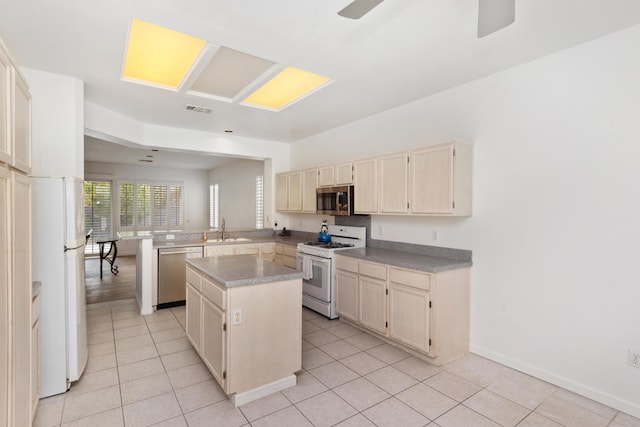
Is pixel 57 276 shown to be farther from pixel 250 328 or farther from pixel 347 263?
pixel 347 263

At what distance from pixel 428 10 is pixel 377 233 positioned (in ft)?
8.70

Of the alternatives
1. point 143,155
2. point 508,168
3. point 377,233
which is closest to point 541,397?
point 508,168

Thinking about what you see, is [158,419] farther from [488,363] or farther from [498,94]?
[498,94]

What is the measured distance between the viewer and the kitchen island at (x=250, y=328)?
90.7 inches

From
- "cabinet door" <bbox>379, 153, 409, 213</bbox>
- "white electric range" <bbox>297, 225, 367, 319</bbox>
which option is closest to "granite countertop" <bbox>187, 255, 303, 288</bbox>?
"white electric range" <bbox>297, 225, 367, 319</bbox>

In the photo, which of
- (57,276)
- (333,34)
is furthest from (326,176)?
(57,276)

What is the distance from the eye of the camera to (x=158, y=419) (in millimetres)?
2166

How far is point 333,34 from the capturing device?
7.47 feet

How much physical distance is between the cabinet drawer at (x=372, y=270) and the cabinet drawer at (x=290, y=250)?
54.5 inches

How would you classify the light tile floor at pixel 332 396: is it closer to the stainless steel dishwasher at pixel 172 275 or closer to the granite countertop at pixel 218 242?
the stainless steel dishwasher at pixel 172 275

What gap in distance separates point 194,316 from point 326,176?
2.54 meters

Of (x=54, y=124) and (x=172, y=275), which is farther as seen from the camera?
(x=172, y=275)

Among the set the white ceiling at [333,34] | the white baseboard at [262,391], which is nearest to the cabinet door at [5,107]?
the white ceiling at [333,34]

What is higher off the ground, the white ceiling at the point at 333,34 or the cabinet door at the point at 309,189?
the white ceiling at the point at 333,34
